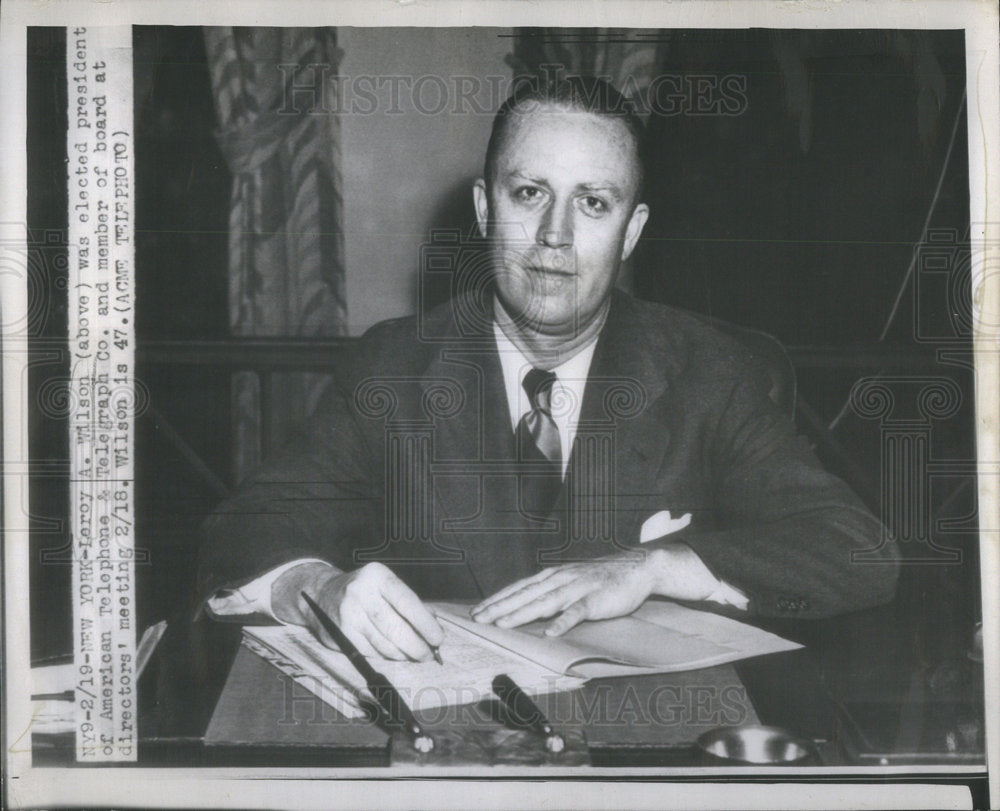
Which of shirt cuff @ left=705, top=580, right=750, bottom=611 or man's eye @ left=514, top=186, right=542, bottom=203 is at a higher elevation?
man's eye @ left=514, top=186, right=542, bottom=203

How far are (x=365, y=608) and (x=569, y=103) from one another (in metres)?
1.24

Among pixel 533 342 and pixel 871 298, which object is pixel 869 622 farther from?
pixel 533 342

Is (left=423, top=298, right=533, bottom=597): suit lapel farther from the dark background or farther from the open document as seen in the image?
the dark background

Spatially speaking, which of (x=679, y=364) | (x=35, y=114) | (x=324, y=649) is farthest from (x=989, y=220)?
(x=35, y=114)

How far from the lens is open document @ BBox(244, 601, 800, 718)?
2.15 metres

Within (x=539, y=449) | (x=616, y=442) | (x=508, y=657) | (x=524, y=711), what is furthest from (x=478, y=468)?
(x=524, y=711)

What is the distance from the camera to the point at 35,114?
7.31 feet

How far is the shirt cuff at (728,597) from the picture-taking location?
221 centimetres

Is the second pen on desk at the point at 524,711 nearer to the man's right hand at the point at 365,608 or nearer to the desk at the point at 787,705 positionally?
the desk at the point at 787,705

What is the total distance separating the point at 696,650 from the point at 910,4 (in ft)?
5.27

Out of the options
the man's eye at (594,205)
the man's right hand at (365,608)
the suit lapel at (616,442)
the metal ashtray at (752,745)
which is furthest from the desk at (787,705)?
the man's eye at (594,205)

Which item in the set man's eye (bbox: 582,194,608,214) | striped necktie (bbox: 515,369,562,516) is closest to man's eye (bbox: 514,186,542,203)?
man's eye (bbox: 582,194,608,214)

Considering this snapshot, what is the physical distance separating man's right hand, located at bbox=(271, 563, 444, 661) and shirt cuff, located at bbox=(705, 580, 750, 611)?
627mm

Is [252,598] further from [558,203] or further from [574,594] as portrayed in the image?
[558,203]
